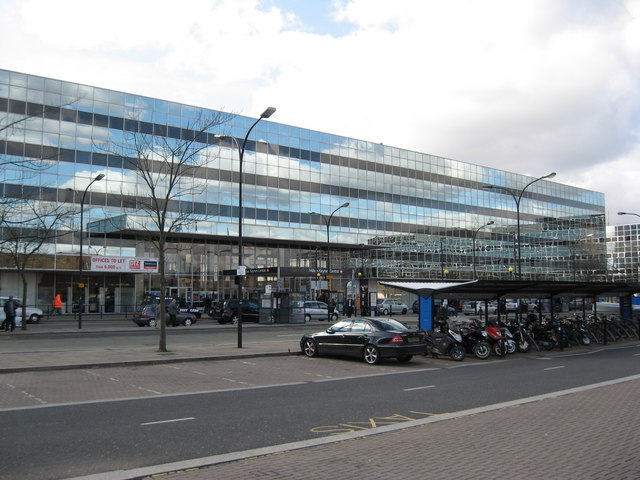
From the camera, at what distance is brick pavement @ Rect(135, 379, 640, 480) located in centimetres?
599

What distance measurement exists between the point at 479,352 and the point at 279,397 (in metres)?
9.69

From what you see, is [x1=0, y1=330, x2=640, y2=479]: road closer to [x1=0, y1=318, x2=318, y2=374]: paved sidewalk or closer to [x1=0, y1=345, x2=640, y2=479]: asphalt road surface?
[x1=0, y1=345, x2=640, y2=479]: asphalt road surface

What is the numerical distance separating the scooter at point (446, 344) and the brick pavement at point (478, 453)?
8.95m

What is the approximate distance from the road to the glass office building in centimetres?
1902

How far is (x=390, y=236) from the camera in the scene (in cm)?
6475

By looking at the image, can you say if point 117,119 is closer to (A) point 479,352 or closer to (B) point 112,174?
(B) point 112,174

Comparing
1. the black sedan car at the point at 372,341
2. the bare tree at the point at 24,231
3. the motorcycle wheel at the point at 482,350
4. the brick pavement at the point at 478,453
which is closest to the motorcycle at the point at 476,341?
the motorcycle wheel at the point at 482,350

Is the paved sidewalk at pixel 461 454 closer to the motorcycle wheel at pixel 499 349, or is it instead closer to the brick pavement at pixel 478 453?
the brick pavement at pixel 478 453

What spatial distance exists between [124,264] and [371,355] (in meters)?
32.3

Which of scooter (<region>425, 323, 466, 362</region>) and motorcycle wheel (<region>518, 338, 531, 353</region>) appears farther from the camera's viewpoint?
motorcycle wheel (<region>518, 338, 531, 353</region>)

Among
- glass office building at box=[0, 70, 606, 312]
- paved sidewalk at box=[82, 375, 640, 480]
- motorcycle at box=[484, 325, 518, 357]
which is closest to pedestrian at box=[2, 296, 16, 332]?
glass office building at box=[0, 70, 606, 312]

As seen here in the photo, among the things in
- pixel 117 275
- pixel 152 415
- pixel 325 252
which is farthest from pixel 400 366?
pixel 325 252

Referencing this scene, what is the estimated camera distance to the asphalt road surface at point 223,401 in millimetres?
7047

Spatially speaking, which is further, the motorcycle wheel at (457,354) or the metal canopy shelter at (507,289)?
the metal canopy shelter at (507,289)
